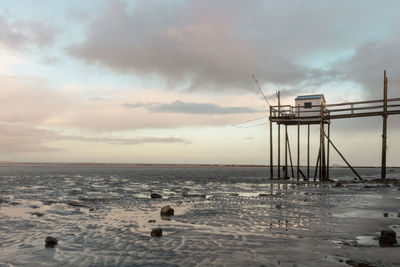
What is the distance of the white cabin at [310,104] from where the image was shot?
130 ft

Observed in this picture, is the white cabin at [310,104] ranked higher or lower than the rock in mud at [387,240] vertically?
higher

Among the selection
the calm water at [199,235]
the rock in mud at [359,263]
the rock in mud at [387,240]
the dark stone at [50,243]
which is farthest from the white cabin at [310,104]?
the dark stone at [50,243]

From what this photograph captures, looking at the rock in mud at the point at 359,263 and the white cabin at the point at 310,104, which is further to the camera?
A: the white cabin at the point at 310,104

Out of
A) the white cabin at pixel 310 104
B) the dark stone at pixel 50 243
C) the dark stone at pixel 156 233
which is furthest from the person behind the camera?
the white cabin at pixel 310 104

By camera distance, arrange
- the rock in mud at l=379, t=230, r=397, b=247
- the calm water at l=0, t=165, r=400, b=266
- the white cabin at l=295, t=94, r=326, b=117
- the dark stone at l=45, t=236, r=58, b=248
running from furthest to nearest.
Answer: the white cabin at l=295, t=94, r=326, b=117, the dark stone at l=45, t=236, r=58, b=248, the rock in mud at l=379, t=230, r=397, b=247, the calm water at l=0, t=165, r=400, b=266

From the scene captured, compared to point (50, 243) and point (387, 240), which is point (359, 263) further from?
point (50, 243)

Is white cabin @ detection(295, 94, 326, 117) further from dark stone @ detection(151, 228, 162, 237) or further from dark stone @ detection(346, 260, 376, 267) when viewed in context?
dark stone @ detection(346, 260, 376, 267)

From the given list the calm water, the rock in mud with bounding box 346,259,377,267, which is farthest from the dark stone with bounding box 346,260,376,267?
the calm water

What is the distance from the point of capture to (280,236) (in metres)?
10.1

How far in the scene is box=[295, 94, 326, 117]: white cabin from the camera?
39500 millimetres

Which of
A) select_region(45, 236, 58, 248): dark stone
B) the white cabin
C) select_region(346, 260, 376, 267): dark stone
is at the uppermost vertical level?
the white cabin

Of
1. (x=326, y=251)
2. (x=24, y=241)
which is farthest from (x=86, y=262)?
(x=326, y=251)

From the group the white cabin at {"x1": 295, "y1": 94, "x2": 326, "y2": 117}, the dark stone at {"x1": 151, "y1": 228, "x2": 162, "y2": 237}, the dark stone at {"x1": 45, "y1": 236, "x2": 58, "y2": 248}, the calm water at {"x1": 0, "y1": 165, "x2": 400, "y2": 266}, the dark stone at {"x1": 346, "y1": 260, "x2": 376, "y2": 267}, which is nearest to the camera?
the dark stone at {"x1": 346, "y1": 260, "x2": 376, "y2": 267}

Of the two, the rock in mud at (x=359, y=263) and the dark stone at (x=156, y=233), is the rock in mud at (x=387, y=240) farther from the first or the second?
the dark stone at (x=156, y=233)
